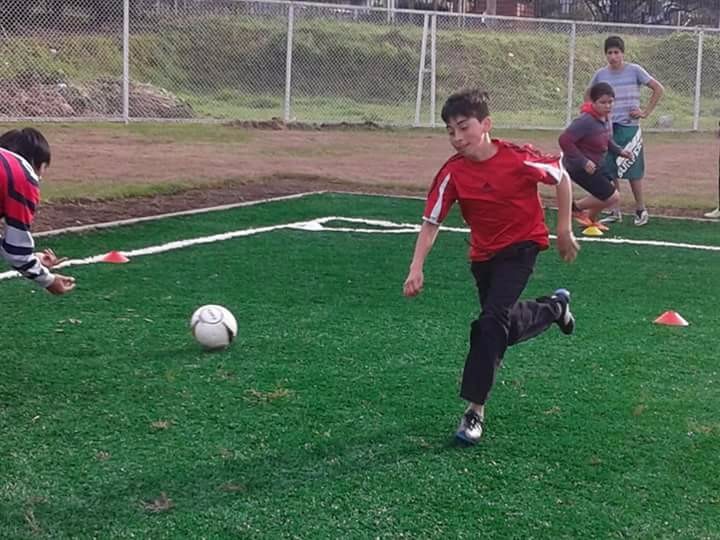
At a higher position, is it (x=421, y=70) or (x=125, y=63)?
(x=421, y=70)

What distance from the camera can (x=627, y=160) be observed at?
10.7 meters

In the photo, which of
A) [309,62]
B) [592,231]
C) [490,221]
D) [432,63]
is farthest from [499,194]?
[309,62]

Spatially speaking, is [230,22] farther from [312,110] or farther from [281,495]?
[281,495]

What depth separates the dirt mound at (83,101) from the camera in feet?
65.2

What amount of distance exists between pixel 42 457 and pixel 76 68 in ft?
65.4

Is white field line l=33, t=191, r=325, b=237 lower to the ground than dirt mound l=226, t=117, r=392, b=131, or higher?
lower

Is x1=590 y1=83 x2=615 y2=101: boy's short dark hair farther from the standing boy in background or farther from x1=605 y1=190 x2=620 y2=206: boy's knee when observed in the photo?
the standing boy in background

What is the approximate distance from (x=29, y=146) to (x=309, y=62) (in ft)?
66.8

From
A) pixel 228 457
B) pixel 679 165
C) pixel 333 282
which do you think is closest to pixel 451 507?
pixel 228 457

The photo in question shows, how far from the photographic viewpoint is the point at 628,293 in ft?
24.9

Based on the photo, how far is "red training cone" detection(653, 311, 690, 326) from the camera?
21.8 ft

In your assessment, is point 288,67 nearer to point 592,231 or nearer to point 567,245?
point 592,231

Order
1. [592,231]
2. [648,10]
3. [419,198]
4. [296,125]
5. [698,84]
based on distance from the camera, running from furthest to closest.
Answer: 1. [648,10]
2. [698,84]
3. [296,125]
4. [419,198]
5. [592,231]

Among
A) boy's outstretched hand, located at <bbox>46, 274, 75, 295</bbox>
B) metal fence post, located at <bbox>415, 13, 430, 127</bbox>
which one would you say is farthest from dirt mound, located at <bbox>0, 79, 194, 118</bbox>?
boy's outstretched hand, located at <bbox>46, 274, 75, 295</bbox>
